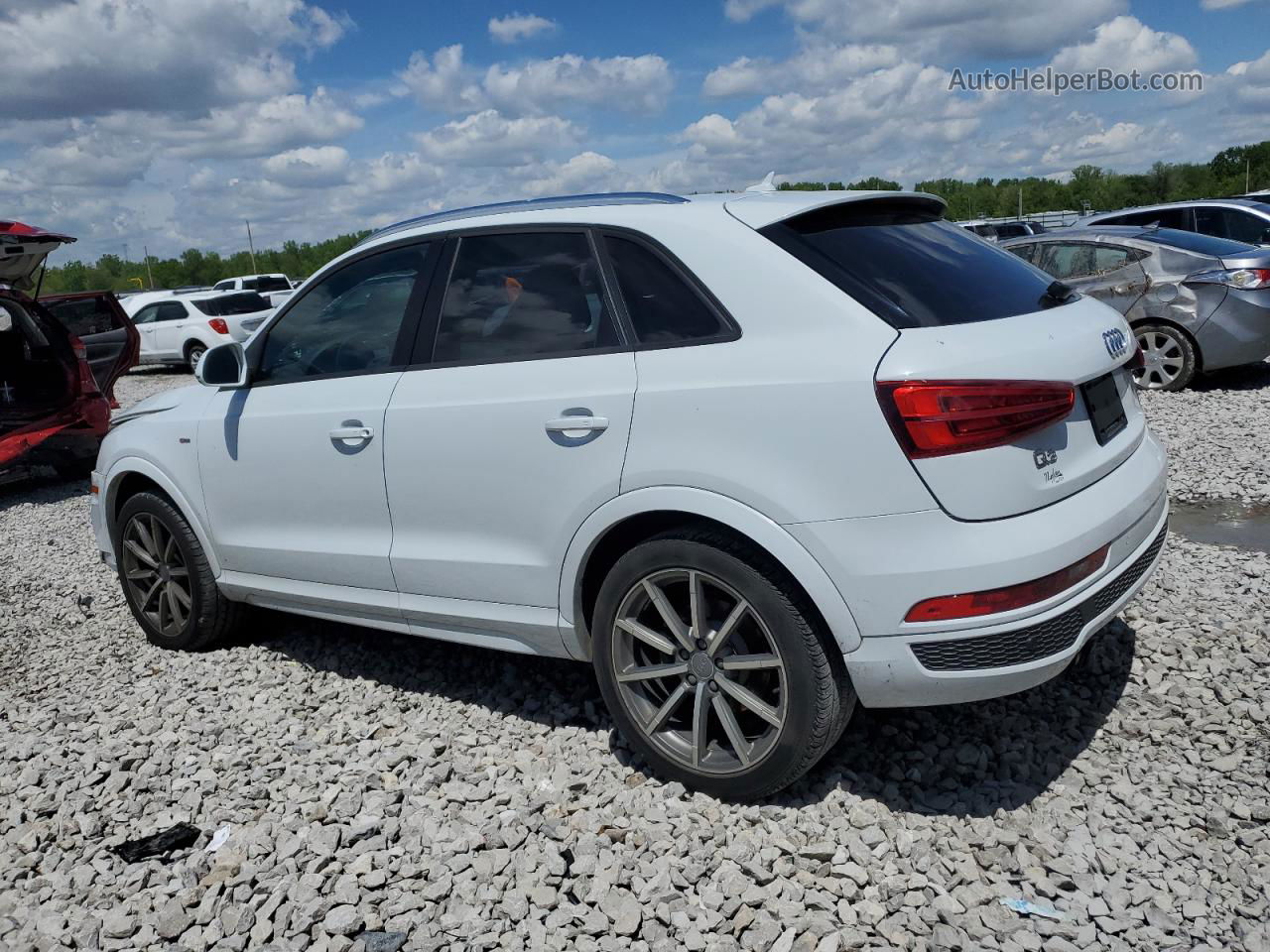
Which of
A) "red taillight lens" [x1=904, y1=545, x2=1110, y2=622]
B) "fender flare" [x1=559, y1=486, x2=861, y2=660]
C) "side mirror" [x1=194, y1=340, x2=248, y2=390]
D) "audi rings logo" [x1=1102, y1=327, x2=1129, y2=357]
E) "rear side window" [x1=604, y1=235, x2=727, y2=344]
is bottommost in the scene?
"red taillight lens" [x1=904, y1=545, x2=1110, y2=622]

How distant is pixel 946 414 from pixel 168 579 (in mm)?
3895

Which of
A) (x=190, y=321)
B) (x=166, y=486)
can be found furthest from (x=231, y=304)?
(x=166, y=486)

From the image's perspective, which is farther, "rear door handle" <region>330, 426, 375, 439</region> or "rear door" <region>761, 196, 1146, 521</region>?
"rear door handle" <region>330, 426, 375, 439</region>

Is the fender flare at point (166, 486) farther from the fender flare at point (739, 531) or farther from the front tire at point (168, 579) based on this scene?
the fender flare at point (739, 531)

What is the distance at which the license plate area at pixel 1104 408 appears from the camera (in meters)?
3.06

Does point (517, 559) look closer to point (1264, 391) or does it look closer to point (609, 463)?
point (609, 463)

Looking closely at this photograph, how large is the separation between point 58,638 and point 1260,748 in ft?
18.4

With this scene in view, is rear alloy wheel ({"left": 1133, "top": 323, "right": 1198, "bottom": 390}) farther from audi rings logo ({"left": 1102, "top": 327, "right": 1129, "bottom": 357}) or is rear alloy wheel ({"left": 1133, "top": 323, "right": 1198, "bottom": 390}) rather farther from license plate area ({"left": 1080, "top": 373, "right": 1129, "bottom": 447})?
license plate area ({"left": 1080, "top": 373, "right": 1129, "bottom": 447})

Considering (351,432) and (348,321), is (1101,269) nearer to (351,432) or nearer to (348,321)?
(348,321)

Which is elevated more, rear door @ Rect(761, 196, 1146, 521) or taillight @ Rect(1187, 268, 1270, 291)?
rear door @ Rect(761, 196, 1146, 521)

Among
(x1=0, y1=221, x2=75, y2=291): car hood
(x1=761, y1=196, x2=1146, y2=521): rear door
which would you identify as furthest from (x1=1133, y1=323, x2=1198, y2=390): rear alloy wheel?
(x1=0, y1=221, x2=75, y2=291): car hood

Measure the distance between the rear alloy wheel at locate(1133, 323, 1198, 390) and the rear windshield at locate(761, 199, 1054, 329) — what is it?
726 centimetres

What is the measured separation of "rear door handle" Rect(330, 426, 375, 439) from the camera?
3879 millimetres

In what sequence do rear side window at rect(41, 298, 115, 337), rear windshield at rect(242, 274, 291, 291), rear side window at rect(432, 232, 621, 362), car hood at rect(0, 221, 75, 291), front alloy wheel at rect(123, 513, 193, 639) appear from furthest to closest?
rear windshield at rect(242, 274, 291, 291)
rear side window at rect(41, 298, 115, 337)
car hood at rect(0, 221, 75, 291)
front alloy wheel at rect(123, 513, 193, 639)
rear side window at rect(432, 232, 621, 362)
